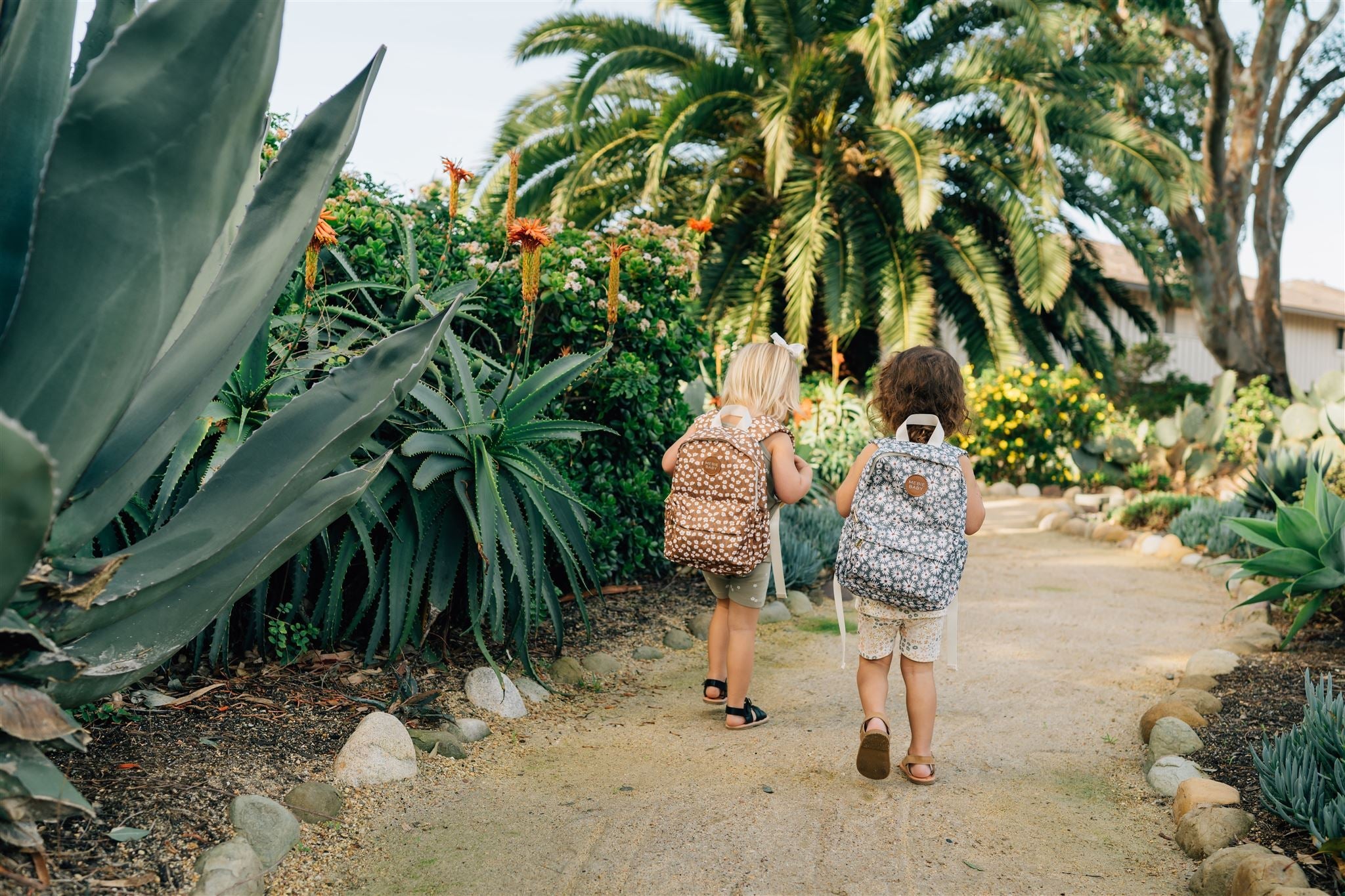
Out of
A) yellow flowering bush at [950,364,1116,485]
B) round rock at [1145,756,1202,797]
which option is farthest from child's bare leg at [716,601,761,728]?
yellow flowering bush at [950,364,1116,485]

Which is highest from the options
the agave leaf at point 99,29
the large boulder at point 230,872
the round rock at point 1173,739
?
the agave leaf at point 99,29

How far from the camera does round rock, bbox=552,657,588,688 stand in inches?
162

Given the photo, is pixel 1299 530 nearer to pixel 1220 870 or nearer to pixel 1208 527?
pixel 1220 870

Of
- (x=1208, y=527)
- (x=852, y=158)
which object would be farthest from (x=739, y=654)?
(x=852, y=158)

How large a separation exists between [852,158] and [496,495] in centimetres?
921

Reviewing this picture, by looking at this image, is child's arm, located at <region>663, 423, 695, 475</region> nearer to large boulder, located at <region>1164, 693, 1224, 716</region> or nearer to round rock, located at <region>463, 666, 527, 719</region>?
round rock, located at <region>463, 666, 527, 719</region>

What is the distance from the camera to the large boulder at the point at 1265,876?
2328 millimetres

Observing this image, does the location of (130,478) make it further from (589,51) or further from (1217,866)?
(589,51)

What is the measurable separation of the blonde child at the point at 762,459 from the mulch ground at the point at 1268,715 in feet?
5.02

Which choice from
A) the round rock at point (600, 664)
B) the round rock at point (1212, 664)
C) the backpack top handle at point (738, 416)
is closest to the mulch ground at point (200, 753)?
the round rock at point (600, 664)

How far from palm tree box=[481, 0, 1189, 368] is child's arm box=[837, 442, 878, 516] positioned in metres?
7.00

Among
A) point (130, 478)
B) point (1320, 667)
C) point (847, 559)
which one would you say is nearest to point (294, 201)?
point (130, 478)

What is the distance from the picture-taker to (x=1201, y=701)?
149 inches

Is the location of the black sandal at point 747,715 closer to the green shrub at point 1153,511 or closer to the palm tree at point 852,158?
the green shrub at point 1153,511
